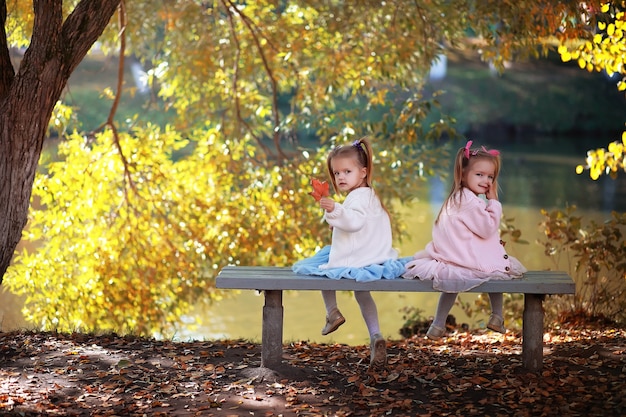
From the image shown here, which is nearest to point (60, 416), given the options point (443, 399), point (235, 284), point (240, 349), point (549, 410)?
point (235, 284)

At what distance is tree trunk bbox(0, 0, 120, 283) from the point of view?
4.61 m

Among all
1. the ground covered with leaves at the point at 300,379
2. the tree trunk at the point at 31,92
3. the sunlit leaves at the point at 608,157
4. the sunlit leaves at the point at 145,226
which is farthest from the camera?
the sunlit leaves at the point at 145,226

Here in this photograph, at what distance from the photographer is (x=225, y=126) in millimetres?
9055

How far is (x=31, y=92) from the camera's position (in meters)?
4.64

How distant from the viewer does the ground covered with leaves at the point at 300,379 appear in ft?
12.6

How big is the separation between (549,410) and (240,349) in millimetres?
1902

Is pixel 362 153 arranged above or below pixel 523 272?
above

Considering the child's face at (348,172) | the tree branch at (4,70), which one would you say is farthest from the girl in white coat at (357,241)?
the tree branch at (4,70)

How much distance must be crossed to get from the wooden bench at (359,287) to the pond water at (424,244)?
1204 millimetres

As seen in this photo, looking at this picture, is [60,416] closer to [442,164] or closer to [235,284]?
[235,284]

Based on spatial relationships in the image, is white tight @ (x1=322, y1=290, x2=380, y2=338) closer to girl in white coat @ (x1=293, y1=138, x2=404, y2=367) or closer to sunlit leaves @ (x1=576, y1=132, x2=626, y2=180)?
girl in white coat @ (x1=293, y1=138, x2=404, y2=367)

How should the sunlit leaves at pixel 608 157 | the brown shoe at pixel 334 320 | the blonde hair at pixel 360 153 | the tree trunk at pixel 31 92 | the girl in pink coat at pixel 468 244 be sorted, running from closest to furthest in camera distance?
the girl in pink coat at pixel 468 244, the brown shoe at pixel 334 320, the blonde hair at pixel 360 153, the tree trunk at pixel 31 92, the sunlit leaves at pixel 608 157

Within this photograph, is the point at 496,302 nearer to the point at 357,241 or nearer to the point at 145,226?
the point at 357,241

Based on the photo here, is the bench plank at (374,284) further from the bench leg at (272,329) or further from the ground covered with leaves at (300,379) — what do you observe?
the ground covered with leaves at (300,379)
